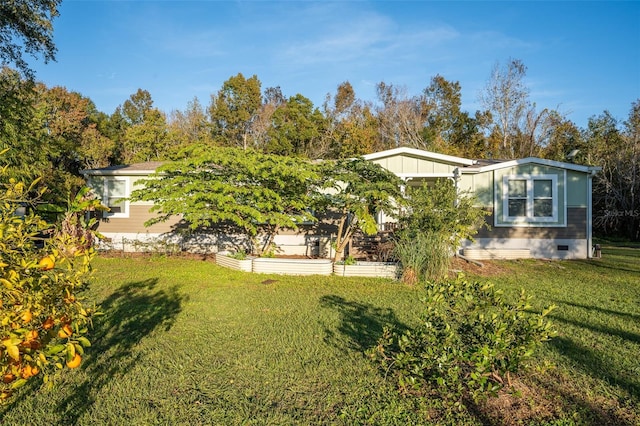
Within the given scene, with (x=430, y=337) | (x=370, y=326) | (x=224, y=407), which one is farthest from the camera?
(x=370, y=326)

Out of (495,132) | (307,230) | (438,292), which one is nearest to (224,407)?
(438,292)

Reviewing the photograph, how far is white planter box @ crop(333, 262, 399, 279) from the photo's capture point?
9.22 m

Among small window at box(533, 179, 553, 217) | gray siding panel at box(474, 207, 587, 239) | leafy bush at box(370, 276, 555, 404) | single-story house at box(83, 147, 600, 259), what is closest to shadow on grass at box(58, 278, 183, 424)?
leafy bush at box(370, 276, 555, 404)

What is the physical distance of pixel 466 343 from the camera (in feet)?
11.9

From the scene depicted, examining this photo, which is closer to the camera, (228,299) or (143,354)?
(143,354)

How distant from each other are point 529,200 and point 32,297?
13930 millimetres

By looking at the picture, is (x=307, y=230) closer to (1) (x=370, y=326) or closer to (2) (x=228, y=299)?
(2) (x=228, y=299)

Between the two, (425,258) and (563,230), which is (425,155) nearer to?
(563,230)

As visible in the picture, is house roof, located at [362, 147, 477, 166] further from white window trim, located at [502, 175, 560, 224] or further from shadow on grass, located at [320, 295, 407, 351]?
shadow on grass, located at [320, 295, 407, 351]

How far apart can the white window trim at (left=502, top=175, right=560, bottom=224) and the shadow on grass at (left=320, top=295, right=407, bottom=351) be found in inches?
339

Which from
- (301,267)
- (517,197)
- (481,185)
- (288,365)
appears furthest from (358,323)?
(517,197)

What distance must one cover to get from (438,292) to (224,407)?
207 cm

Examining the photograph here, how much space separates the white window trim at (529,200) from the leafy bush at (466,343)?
10579mm

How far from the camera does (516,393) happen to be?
3.11 meters
